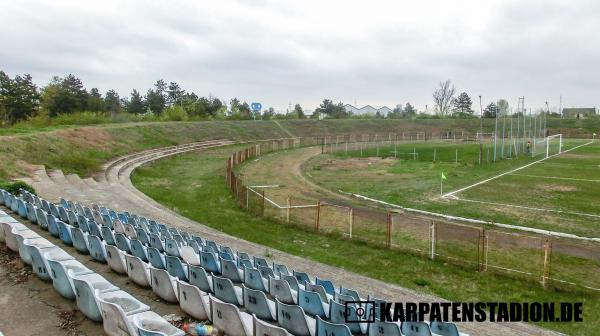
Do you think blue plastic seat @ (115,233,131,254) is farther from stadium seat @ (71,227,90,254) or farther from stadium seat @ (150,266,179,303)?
stadium seat @ (150,266,179,303)

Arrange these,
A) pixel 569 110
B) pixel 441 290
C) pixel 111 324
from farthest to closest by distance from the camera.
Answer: pixel 569 110
pixel 441 290
pixel 111 324

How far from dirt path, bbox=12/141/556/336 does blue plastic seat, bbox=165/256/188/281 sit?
0.63 m

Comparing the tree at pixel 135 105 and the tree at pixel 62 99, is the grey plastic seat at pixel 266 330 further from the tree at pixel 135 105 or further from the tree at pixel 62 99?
the tree at pixel 135 105

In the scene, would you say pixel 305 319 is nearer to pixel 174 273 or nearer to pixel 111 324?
pixel 111 324

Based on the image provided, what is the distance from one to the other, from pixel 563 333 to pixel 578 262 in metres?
5.55

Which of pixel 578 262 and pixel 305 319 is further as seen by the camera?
pixel 578 262

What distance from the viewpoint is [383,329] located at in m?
6.79

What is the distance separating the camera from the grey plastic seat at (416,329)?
7.07m


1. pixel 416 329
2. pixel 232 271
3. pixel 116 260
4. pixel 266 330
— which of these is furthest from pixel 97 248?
pixel 416 329

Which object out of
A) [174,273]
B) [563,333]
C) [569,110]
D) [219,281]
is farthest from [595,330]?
[569,110]

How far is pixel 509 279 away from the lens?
1359cm

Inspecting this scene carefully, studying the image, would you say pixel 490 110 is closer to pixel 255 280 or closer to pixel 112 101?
pixel 112 101

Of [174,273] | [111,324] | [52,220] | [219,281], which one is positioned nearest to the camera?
[111,324]

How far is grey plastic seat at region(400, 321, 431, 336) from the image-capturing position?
7.07m
